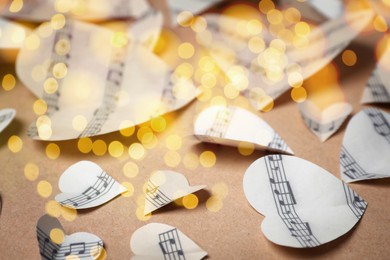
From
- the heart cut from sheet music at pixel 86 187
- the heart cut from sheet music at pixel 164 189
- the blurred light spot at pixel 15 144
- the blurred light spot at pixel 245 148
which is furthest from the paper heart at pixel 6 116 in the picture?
the blurred light spot at pixel 245 148

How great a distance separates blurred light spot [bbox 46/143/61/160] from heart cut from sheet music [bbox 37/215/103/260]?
122mm

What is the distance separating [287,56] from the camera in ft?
2.76

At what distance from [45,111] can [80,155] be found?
114mm

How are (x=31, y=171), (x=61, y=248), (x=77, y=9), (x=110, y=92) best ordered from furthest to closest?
(x=77, y=9) < (x=110, y=92) < (x=31, y=171) < (x=61, y=248)

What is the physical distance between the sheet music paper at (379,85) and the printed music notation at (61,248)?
459mm

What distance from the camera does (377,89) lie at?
78cm

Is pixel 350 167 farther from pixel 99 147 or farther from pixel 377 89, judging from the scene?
pixel 99 147

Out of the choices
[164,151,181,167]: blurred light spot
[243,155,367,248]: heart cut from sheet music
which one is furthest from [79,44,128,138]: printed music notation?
[243,155,367,248]: heart cut from sheet music

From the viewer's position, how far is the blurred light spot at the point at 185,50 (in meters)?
0.87

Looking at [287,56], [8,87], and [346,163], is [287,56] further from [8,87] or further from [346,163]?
[8,87]

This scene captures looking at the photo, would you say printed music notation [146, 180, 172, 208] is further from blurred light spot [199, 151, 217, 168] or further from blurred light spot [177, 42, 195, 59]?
blurred light spot [177, 42, 195, 59]

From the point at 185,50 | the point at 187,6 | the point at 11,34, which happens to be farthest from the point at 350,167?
the point at 11,34

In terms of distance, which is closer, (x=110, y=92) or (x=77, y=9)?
(x=110, y=92)

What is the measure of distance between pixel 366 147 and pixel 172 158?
0.27 m
